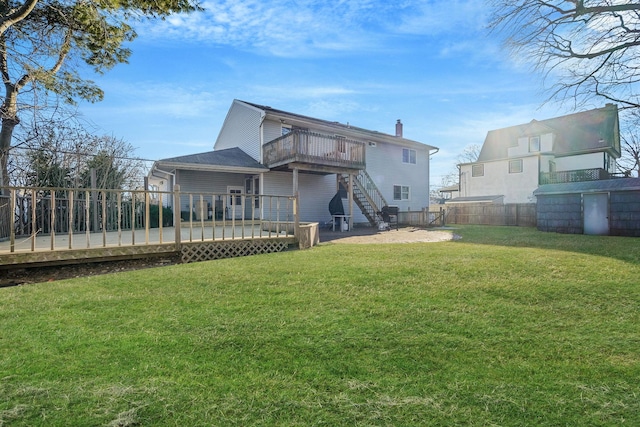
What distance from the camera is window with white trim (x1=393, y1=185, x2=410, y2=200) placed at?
857 inches

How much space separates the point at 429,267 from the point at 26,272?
23.5 ft

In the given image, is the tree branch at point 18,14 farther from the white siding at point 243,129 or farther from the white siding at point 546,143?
the white siding at point 546,143

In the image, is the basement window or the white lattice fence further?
the basement window

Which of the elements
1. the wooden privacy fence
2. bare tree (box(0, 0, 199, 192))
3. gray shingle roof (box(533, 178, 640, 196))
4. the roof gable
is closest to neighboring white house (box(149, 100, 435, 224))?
bare tree (box(0, 0, 199, 192))

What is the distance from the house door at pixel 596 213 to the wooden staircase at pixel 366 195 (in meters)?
8.90

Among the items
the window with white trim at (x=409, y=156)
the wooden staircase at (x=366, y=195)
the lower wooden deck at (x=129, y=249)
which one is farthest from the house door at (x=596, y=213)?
the lower wooden deck at (x=129, y=249)

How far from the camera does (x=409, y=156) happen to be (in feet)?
74.2

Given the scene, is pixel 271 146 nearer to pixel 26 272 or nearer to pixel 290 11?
pixel 290 11

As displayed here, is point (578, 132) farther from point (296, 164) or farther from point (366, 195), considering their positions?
point (296, 164)

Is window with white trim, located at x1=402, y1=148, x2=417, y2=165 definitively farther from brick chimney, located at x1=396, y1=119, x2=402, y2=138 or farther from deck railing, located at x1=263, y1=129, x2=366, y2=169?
deck railing, located at x1=263, y1=129, x2=366, y2=169

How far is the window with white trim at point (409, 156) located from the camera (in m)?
22.2

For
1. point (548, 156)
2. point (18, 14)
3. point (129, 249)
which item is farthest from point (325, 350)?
point (548, 156)

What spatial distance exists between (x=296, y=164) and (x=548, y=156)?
23.9 meters

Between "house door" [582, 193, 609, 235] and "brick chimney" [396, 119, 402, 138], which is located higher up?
"brick chimney" [396, 119, 402, 138]
